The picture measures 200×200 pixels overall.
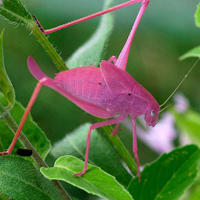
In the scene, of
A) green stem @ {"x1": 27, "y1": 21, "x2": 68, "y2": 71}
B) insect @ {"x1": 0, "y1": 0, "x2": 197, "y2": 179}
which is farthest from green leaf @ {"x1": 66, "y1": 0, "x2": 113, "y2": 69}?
green stem @ {"x1": 27, "y1": 21, "x2": 68, "y2": 71}

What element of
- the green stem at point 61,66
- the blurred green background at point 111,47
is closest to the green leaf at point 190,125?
the green stem at point 61,66

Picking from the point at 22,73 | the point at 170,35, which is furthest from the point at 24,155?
the point at 170,35

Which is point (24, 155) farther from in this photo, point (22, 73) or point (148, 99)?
point (22, 73)

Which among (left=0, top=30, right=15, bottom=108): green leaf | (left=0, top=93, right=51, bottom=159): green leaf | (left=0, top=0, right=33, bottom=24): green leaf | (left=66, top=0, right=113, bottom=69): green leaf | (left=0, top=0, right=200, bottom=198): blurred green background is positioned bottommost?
(left=0, top=0, right=200, bottom=198): blurred green background

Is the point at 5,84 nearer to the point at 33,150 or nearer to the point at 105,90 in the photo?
the point at 33,150

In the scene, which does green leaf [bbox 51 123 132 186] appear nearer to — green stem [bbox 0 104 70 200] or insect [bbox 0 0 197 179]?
insect [bbox 0 0 197 179]
